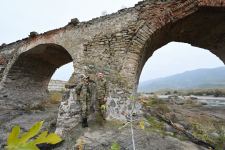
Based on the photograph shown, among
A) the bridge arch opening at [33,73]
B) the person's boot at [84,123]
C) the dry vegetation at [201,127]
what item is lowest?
the dry vegetation at [201,127]

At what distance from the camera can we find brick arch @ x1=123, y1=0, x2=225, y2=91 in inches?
263

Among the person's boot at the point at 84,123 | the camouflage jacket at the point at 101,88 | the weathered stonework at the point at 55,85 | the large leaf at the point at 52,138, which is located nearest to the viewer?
the large leaf at the point at 52,138

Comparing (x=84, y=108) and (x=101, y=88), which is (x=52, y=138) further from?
(x=101, y=88)

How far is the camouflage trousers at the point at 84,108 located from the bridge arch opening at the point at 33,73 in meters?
3.20

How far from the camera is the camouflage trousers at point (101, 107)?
21.8 ft

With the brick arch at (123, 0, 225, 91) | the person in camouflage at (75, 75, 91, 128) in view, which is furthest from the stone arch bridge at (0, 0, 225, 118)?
the person in camouflage at (75, 75, 91, 128)

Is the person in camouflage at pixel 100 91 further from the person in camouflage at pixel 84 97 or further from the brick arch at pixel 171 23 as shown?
the brick arch at pixel 171 23

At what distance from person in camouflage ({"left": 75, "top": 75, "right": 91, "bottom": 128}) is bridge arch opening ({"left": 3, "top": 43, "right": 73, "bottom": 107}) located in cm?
287

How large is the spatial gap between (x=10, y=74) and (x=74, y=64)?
3613mm

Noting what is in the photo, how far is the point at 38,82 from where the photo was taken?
11641 millimetres

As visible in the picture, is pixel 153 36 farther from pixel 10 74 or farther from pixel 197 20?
pixel 10 74

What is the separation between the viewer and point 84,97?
263 inches

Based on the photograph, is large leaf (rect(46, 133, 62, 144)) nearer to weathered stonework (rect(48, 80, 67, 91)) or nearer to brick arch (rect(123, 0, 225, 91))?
brick arch (rect(123, 0, 225, 91))

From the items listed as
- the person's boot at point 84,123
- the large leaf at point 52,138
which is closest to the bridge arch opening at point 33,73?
the person's boot at point 84,123
